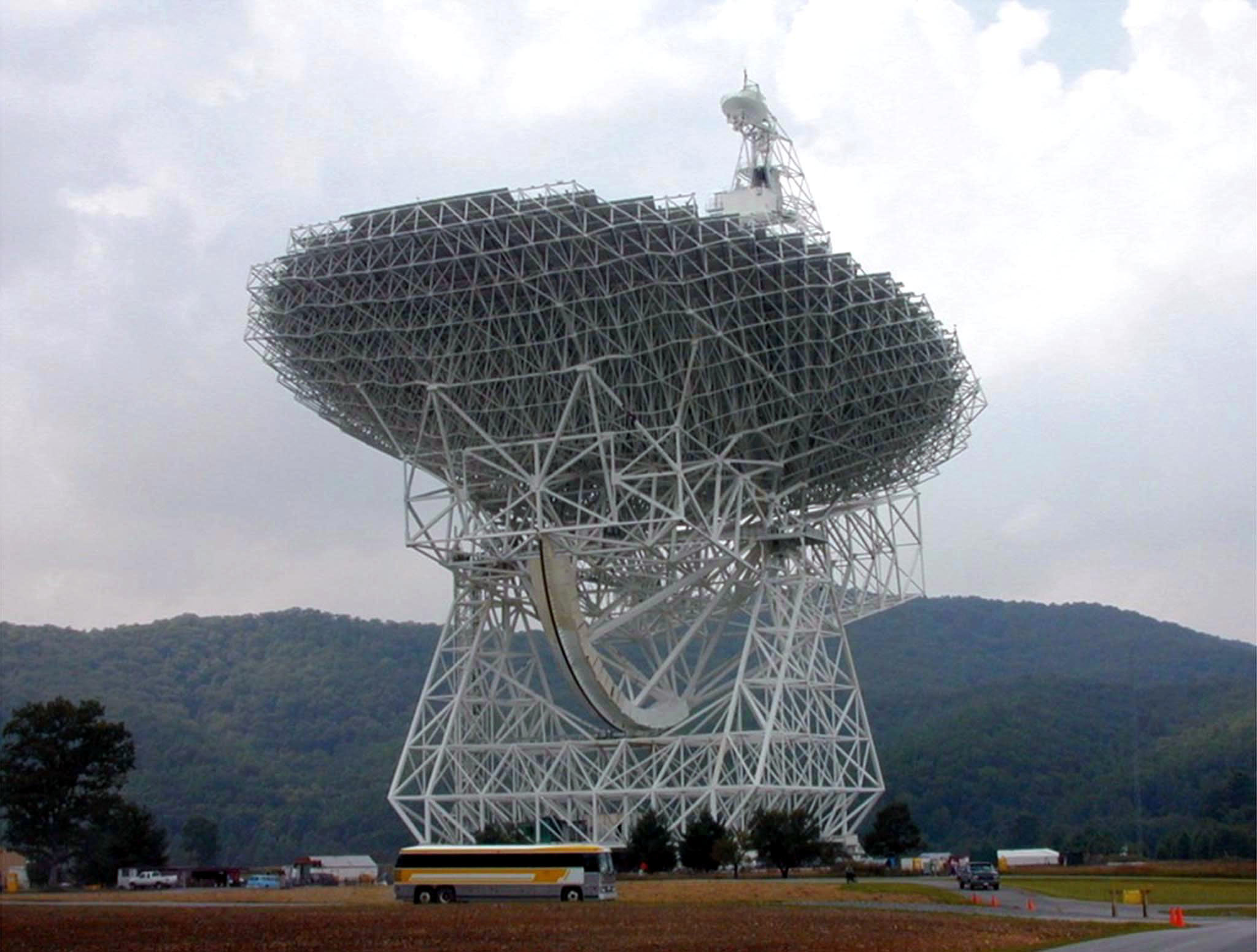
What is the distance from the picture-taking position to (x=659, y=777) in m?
53.9

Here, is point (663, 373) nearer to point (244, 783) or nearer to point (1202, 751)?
point (244, 783)

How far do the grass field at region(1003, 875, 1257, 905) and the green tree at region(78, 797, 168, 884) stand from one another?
3489 centimetres

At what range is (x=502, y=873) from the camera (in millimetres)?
40750

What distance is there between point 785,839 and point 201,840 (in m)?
55.2

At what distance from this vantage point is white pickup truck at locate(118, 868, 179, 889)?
5666cm

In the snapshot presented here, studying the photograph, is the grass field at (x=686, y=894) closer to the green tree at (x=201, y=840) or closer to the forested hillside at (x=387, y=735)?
the green tree at (x=201, y=840)

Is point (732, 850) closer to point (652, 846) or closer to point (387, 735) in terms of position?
point (652, 846)

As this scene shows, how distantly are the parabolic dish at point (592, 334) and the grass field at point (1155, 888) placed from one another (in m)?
16.3

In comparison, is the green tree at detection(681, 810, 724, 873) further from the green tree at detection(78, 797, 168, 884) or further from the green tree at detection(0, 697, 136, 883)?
the green tree at detection(0, 697, 136, 883)

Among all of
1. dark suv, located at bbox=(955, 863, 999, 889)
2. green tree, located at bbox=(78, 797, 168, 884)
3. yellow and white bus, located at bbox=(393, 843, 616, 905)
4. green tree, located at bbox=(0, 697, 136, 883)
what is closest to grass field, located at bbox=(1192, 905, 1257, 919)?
dark suv, located at bbox=(955, 863, 999, 889)

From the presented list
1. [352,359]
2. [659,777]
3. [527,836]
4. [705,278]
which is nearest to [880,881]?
[659,777]

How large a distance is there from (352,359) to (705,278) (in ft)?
39.9

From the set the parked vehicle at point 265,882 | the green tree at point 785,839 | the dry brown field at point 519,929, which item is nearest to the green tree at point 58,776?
the parked vehicle at point 265,882

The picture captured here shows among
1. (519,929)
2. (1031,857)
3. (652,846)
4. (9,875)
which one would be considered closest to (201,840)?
Result: (1031,857)
